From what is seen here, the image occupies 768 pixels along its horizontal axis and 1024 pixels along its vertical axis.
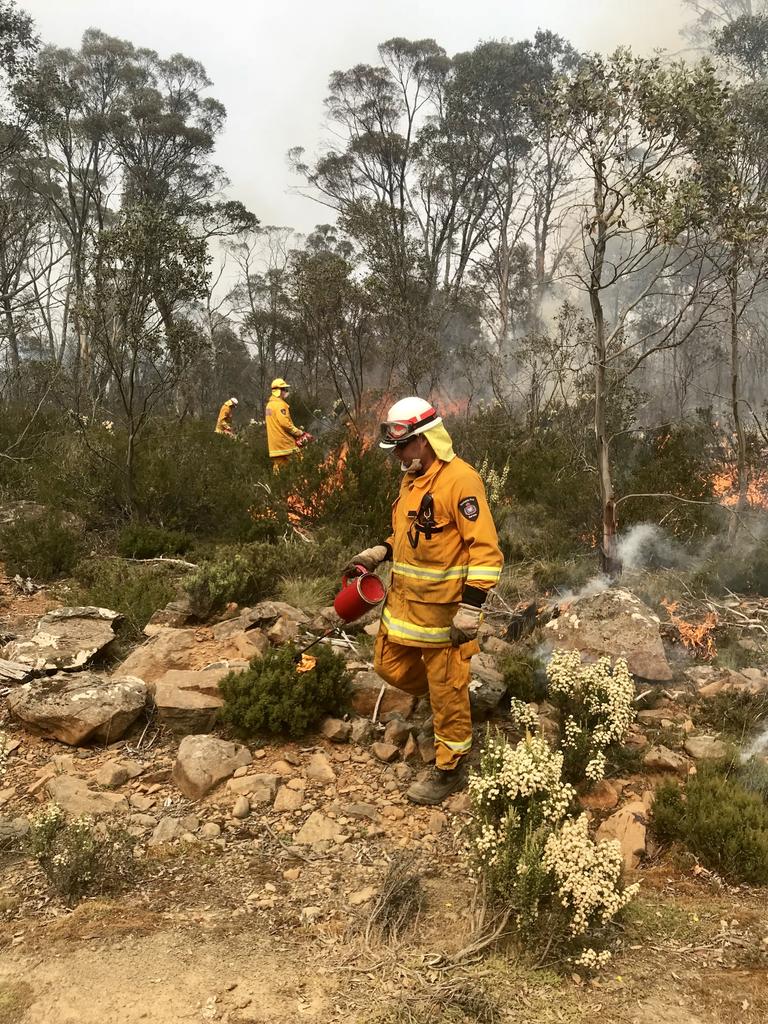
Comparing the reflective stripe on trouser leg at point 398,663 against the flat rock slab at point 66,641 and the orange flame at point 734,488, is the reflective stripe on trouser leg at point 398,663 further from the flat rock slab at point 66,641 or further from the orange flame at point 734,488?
the orange flame at point 734,488

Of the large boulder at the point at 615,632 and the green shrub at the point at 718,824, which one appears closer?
the green shrub at the point at 718,824

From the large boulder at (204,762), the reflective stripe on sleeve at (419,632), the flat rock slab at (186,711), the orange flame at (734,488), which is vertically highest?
the orange flame at (734,488)

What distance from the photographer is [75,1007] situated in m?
2.07

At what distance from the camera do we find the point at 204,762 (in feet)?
11.4

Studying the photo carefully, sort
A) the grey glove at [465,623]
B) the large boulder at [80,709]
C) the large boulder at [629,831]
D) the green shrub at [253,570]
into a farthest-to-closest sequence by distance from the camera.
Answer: the green shrub at [253,570], the large boulder at [80,709], the grey glove at [465,623], the large boulder at [629,831]

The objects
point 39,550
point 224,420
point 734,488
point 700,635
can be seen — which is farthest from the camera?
point 224,420

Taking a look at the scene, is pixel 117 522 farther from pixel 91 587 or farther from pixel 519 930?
pixel 519 930

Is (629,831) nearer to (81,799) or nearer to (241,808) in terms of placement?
(241,808)

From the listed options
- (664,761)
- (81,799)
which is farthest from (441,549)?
(81,799)

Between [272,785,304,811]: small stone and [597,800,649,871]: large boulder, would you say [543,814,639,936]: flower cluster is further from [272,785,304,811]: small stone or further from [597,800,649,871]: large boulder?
[272,785,304,811]: small stone

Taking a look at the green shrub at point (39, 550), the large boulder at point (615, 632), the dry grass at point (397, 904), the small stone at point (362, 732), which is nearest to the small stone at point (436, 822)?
the dry grass at point (397, 904)

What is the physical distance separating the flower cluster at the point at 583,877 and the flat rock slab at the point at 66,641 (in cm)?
329

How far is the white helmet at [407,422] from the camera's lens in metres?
3.30

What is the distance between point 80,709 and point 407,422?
2.35 meters
